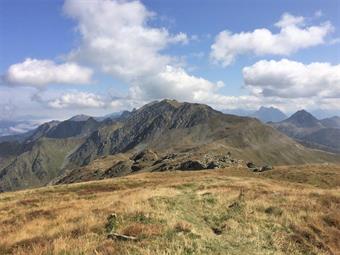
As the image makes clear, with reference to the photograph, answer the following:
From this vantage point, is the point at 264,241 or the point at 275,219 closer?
the point at 264,241

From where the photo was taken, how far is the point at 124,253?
12.9 meters

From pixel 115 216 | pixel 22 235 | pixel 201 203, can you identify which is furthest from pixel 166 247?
pixel 201 203

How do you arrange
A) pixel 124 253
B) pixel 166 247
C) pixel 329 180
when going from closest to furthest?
1. pixel 124 253
2. pixel 166 247
3. pixel 329 180

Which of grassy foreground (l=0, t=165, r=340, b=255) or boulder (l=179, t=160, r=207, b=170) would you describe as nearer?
grassy foreground (l=0, t=165, r=340, b=255)

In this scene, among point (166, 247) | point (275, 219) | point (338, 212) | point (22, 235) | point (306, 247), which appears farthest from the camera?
point (338, 212)

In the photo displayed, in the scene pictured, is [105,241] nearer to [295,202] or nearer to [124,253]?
[124,253]

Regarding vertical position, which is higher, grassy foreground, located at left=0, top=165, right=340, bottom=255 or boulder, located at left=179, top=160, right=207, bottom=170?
grassy foreground, located at left=0, top=165, right=340, bottom=255

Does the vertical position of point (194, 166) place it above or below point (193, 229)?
below

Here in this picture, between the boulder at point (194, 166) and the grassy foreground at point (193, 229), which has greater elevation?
the grassy foreground at point (193, 229)

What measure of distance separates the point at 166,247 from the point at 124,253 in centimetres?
155

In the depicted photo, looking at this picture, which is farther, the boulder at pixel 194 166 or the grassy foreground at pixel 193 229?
the boulder at pixel 194 166

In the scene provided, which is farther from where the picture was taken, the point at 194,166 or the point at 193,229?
the point at 194,166

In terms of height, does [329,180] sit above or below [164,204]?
below

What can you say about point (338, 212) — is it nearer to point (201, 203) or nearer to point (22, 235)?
point (201, 203)
